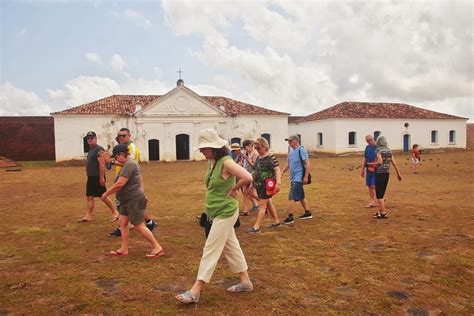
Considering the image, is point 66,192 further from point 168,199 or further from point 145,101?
point 145,101

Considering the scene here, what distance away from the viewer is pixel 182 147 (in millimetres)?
28953

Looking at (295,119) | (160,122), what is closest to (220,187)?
(160,122)

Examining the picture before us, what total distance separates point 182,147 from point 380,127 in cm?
1755

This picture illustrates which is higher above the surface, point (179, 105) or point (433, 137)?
point (179, 105)

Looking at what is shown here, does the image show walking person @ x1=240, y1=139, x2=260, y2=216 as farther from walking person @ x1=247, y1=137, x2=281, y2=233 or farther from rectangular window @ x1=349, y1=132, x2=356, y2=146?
rectangular window @ x1=349, y1=132, x2=356, y2=146

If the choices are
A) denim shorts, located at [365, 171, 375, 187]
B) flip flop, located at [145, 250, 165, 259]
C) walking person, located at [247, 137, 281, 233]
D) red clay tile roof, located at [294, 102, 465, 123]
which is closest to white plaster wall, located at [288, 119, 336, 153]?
red clay tile roof, located at [294, 102, 465, 123]

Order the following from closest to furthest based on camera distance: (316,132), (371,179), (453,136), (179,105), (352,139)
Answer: (371,179)
(179,105)
(352,139)
(316,132)
(453,136)

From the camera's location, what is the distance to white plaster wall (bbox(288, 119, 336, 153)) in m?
32.8

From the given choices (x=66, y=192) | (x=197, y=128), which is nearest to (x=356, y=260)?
(x=66, y=192)

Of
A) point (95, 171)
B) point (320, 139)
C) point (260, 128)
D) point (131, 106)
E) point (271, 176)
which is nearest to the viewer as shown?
point (271, 176)

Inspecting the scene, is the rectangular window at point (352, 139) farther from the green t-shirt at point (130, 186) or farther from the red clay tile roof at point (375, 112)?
the green t-shirt at point (130, 186)

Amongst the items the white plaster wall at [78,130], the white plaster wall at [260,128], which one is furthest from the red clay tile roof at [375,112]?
the white plaster wall at [78,130]

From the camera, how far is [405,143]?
34.3m

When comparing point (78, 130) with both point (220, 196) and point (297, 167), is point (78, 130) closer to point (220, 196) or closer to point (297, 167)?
point (297, 167)
